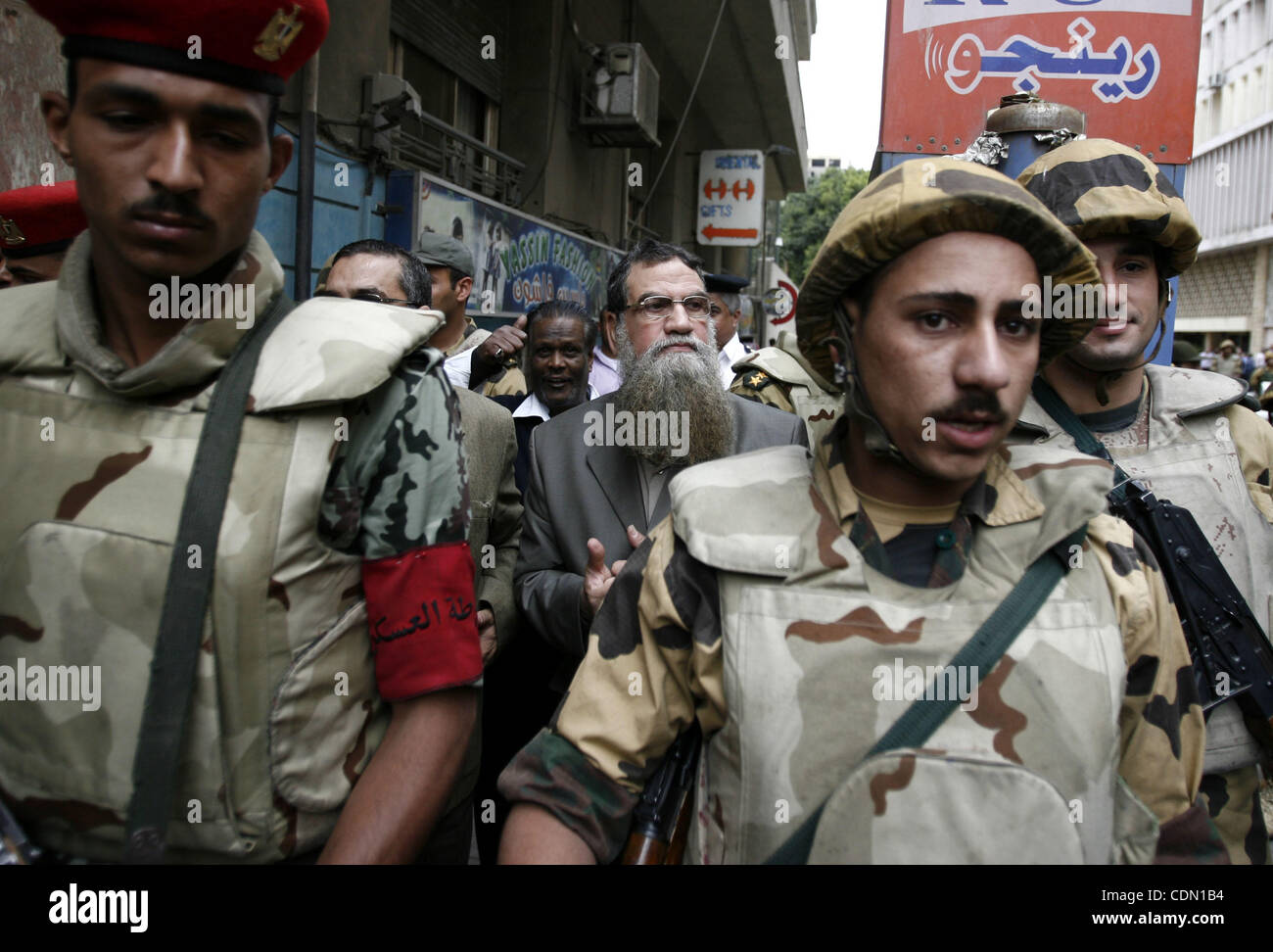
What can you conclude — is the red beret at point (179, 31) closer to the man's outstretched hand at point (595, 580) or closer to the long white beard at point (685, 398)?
the man's outstretched hand at point (595, 580)

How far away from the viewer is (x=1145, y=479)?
7.36ft

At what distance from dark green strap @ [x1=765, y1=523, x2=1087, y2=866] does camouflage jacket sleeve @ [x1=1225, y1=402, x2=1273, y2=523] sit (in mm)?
1179

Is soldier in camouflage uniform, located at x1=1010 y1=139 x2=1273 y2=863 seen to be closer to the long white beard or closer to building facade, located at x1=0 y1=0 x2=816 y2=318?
the long white beard

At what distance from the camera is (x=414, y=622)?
1.49 meters

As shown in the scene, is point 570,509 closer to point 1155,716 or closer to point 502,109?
point 1155,716

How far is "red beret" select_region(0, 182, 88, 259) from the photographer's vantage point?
8.60ft

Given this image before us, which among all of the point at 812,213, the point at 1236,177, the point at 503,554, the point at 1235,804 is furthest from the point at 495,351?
the point at 812,213

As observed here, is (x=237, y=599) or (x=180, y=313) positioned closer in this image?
(x=237, y=599)

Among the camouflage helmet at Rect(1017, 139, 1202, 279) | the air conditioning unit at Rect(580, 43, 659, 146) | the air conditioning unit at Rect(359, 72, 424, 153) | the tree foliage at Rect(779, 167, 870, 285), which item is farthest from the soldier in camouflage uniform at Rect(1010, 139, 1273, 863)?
the tree foliage at Rect(779, 167, 870, 285)

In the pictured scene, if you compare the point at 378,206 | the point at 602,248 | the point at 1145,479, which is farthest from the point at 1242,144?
the point at 1145,479

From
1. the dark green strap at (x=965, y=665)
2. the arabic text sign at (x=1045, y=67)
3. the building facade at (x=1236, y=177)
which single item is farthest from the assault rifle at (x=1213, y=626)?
the building facade at (x=1236, y=177)

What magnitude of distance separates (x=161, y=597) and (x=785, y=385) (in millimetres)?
2998

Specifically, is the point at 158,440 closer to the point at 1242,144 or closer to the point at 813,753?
the point at 813,753
